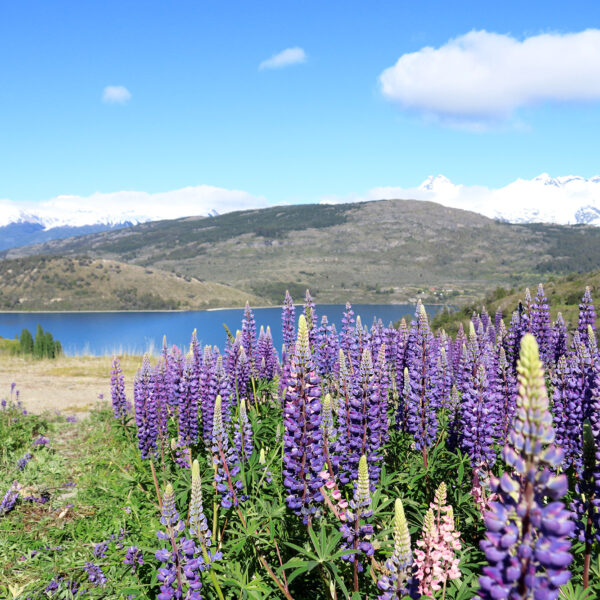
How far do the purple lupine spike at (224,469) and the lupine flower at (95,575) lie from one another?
227 centimetres

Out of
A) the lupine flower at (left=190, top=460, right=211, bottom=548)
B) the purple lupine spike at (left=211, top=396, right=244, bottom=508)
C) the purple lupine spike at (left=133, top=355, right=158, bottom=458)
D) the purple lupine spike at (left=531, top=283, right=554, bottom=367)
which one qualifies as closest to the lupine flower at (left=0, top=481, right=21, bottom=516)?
the purple lupine spike at (left=133, top=355, right=158, bottom=458)

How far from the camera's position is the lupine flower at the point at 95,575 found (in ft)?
19.8

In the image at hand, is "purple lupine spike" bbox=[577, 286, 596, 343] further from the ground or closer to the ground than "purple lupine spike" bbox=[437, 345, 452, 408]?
further from the ground

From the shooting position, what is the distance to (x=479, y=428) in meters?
5.00

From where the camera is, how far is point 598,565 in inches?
152

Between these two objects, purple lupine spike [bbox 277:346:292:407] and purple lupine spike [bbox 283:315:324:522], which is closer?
purple lupine spike [bbox 283:315:324:522]

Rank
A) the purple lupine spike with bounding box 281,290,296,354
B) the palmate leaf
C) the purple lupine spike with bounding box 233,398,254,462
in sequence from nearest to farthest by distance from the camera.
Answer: the palmate leaf
the purple lupine spike with bounding box 233,398,254,462
the purple lupine spike with bounding box 281,290,296,354

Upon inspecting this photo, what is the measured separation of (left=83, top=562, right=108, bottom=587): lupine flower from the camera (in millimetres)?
6023

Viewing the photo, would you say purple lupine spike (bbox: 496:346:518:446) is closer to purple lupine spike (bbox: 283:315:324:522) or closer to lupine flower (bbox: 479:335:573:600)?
purple lupine spike (bbox: 283:315:324:522)

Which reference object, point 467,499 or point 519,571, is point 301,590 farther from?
point 519,571

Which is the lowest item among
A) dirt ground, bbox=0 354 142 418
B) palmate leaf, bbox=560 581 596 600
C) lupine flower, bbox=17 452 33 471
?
dirt ground, bbox=0 354 142 418

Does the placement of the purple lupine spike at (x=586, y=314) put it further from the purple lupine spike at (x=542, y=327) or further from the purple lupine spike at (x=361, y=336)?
the purple lupine spike at (x=361, y=336)

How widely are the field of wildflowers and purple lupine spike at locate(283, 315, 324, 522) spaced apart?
0.06 feet

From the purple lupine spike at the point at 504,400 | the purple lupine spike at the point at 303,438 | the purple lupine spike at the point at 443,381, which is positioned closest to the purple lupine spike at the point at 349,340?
the purple lupine spike at the point at 443,381
